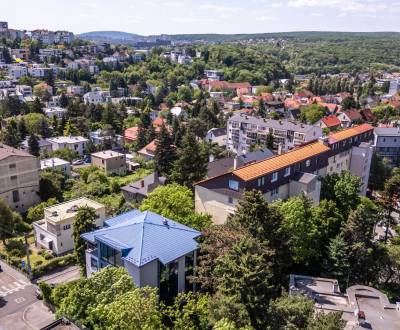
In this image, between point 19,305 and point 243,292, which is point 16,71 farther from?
point 243,292

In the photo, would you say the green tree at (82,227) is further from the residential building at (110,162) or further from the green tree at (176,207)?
the residential building at (110,162)

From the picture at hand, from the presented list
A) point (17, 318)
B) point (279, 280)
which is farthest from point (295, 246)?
point (17, 318)

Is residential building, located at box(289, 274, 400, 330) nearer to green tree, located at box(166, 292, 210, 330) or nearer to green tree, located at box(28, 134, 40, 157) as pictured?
green tree, located at box(166, 292, 210, 330)

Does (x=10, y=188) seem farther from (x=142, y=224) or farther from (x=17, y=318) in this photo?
(x=142, y=224)

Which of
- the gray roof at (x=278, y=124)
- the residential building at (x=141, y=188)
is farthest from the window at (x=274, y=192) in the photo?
the gray roof at (x=278, y=124)

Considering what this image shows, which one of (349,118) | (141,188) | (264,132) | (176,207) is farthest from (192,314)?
(349,118)

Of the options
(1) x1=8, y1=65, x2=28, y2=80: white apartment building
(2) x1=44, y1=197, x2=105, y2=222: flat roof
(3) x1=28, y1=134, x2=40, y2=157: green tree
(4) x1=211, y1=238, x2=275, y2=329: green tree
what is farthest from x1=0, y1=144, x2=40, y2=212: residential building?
(1) x1=8, y1=65, x2=28, y2=80: white apartment building
